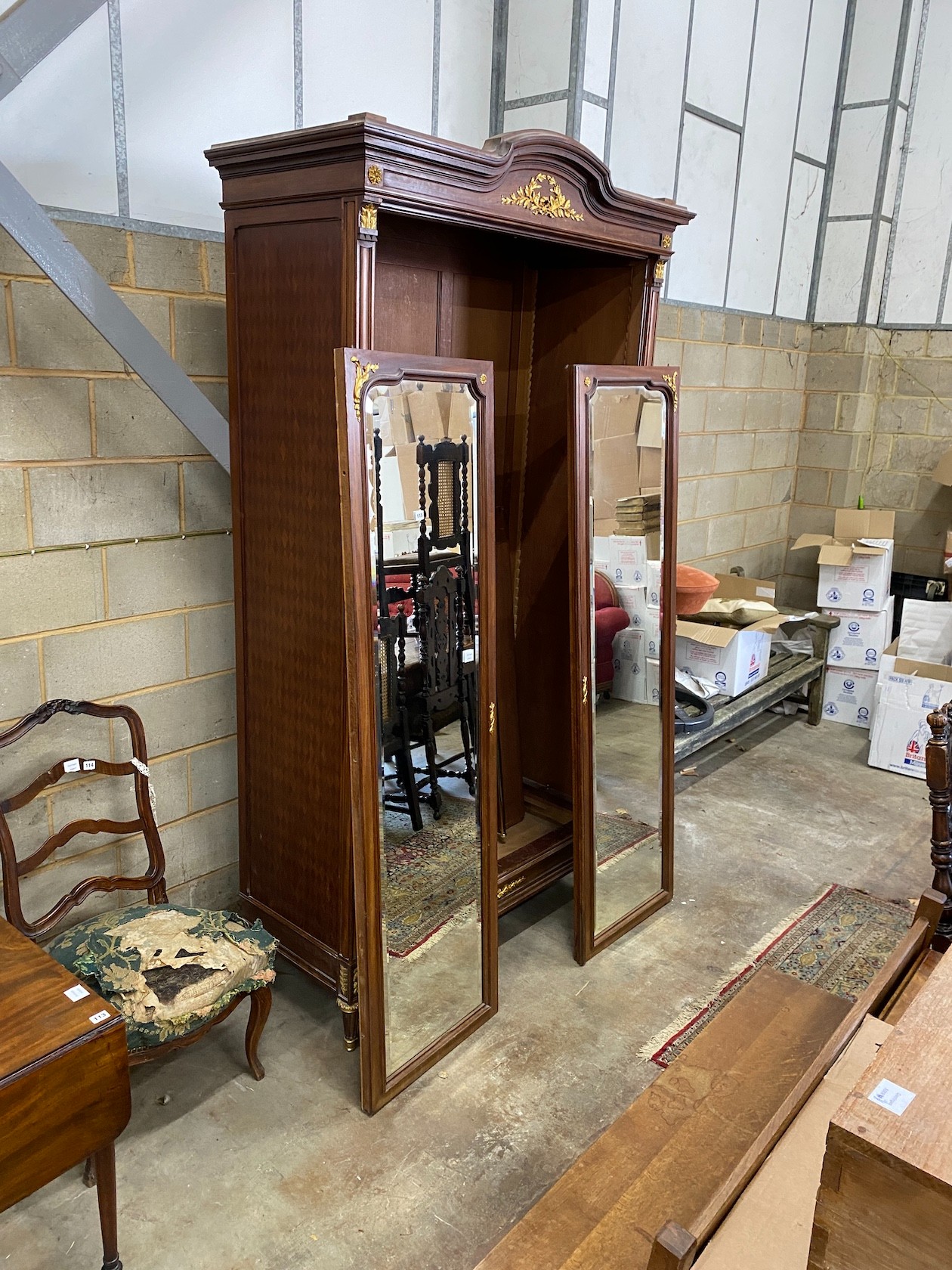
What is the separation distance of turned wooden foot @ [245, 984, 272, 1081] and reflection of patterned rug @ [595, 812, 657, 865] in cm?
109

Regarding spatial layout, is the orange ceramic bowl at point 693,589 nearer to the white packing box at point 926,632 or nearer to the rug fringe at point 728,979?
the white packing box at point 926,632

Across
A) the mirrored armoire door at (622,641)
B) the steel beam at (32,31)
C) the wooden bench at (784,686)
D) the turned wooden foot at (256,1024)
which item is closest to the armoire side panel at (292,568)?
the turned wooden foot at (256,1024)

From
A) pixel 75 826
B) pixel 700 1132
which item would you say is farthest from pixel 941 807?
pixel 75 826

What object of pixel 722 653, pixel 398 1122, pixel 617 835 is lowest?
pixel 398 1122

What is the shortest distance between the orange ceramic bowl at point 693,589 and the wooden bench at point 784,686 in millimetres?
326

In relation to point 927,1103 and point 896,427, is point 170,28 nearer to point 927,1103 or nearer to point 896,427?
point 927,1103

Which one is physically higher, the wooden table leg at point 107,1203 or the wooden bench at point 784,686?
the wooden bench at point 784,686

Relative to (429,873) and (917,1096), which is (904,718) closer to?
(429,873)

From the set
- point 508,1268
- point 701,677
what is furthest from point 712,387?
point 508,1268

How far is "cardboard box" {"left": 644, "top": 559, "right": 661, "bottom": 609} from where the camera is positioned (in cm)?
303

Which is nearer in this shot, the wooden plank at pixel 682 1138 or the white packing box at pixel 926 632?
the wooden plank at pixel 682 1138

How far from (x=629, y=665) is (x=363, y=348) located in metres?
1.43

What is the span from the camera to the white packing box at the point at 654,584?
303 centimetres

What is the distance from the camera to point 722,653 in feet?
14.2
